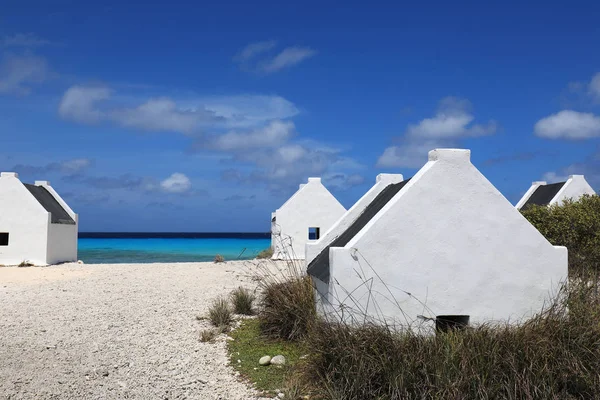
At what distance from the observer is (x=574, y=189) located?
1134 inches

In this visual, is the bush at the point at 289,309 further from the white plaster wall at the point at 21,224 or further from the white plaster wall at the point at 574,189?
the white plaster wall at the point at 574,189

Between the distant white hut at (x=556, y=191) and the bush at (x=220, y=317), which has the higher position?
the distant white hut at (x=556, y=191)

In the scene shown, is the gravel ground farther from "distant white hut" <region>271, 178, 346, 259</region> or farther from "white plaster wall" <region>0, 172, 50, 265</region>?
"distant white hut" <region>271, 178, 346, 259</region>

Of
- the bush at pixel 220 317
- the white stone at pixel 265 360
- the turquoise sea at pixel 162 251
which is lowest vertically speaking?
the white stone at pixel 265 360

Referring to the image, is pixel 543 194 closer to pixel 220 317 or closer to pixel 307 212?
pixel 307 212

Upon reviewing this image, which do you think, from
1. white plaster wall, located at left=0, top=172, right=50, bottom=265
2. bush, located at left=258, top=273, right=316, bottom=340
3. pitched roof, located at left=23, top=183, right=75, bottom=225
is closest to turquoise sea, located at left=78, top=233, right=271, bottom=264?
bush, located at left=258, top=273, right=316, bottom=340

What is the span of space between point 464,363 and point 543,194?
90.7ft

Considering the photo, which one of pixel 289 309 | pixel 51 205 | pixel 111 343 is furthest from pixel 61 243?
pixel 289 309

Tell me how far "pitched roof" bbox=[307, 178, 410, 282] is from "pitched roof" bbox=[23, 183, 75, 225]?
835 inches

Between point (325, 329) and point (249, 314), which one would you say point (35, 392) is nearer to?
point (325, 329)

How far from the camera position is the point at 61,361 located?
920 centimetres

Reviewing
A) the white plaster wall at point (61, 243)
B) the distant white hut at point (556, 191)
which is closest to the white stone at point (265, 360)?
the white plaster wall at point (61, 243)

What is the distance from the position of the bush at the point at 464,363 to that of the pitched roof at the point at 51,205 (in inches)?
969

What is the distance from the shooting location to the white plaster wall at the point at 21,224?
2673cm
